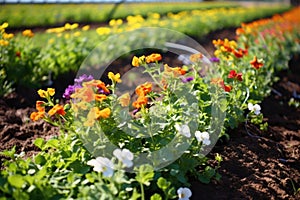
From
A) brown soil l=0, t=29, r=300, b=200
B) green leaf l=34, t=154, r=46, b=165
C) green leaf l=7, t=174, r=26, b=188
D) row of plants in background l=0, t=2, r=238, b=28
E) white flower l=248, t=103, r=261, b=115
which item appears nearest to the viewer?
green leaf l=7, t=174, r=26, b=188

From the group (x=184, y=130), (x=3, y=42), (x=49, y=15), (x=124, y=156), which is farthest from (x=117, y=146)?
(x=49, y=15)

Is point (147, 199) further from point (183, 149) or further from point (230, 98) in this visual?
point (230, 98)

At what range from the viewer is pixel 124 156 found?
6.94 feet

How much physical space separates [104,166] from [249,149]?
1.24 m

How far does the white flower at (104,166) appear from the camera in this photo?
2063mm

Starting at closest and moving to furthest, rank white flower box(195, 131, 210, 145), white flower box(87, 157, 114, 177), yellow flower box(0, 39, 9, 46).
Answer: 1. white flower box(87, 157, 114, 177)
2. white flower box(195, 131, 210, 145)
3. yellow flower box(0, 39, 9, 46)

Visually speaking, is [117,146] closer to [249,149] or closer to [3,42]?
[249,149]

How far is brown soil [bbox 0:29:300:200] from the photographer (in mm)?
2537

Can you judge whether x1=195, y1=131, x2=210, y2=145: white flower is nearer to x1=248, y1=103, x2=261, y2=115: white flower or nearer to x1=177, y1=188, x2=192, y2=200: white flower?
x1=177, y1=188, x2=192, y2=200: white flower

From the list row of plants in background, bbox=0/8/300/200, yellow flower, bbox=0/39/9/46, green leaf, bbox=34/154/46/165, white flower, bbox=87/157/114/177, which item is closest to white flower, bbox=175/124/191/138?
row of plants in background, bbox=0/8/300/200

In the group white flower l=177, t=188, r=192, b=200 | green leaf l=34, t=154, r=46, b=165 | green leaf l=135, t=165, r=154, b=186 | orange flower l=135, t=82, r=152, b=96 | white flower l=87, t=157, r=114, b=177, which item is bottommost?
white flower l=177, t=188, r=192, b=200

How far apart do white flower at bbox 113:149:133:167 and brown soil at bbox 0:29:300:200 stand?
1.62ft

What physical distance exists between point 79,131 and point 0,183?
47 cm

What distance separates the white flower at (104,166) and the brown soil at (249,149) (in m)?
0.56
